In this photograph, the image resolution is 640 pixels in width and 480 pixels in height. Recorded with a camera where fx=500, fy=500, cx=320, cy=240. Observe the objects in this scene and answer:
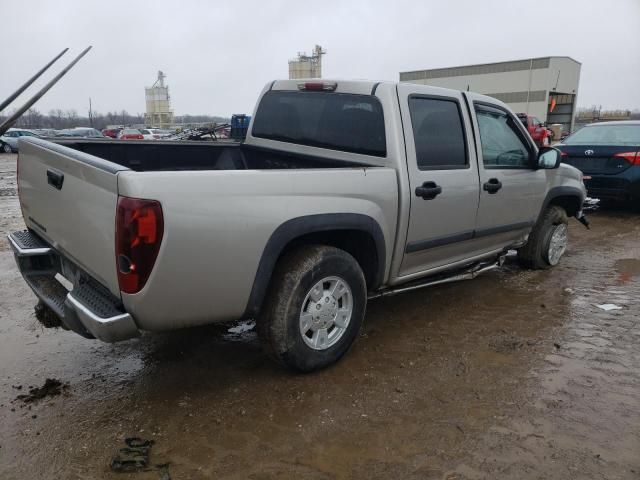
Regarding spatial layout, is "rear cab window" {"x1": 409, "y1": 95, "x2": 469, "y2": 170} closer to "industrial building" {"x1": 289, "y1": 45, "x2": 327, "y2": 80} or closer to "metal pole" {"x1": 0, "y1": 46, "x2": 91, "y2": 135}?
"metal pole" {"x1": 0, "y1": 46, "x2": 91, "y2": 135}

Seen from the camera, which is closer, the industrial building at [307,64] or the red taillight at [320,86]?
the red taillight at [320,86]

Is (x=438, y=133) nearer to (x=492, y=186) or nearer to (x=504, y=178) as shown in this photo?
(x=492, y=186)

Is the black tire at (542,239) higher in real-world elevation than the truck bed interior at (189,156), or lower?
lower

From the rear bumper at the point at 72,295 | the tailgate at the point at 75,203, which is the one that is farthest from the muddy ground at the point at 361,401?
the tailgate at the point at 75,203

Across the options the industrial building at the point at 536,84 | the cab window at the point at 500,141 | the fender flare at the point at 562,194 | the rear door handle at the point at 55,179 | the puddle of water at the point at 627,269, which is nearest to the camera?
the rear door handle at the point at 55,179

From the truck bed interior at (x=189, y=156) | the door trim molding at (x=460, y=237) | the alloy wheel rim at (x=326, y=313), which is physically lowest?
the alloy wheel rim at (x=326, y=313)

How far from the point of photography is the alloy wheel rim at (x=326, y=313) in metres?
3.15

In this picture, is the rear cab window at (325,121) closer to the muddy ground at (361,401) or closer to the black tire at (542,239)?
the muddy ground at (361,401)

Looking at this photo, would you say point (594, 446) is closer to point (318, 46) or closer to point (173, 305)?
point (173, 305)

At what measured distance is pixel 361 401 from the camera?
301 cm

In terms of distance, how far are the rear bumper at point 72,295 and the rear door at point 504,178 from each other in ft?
9.71

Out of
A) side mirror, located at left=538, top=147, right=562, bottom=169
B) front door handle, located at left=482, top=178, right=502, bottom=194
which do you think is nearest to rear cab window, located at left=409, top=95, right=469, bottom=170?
front door handle, located at left=482, top=178, right=502, bottom=194

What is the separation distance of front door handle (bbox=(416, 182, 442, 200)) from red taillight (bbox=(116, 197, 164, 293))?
1.91 m

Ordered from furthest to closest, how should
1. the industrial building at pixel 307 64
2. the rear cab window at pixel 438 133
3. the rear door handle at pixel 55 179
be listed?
the industrial building at pixel 307 64
the rear cab window at pixel 438 133
the rear door handle at pixel 55 179
